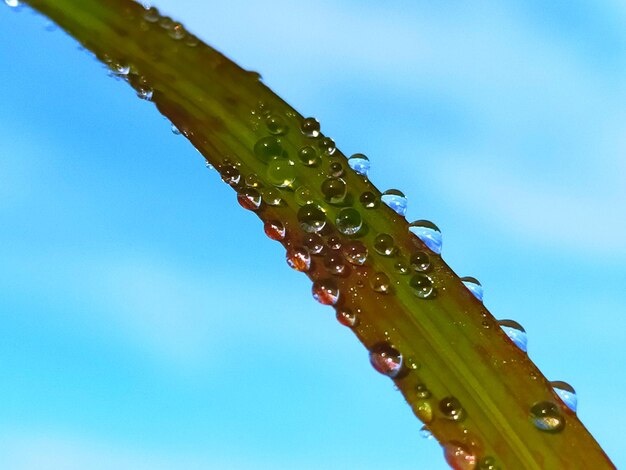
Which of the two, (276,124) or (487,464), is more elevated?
(276,124)

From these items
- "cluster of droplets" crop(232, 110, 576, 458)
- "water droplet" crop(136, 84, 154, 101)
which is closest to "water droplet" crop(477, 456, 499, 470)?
"cluster of droplets" crop(232, 110, 576, 458)

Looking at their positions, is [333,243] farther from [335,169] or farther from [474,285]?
[474,285]

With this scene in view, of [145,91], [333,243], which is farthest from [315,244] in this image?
[145,91]

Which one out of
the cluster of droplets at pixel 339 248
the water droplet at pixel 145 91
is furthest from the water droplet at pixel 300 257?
the water droplet at pixel 145 91

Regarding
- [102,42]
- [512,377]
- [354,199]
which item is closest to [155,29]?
[102,42]

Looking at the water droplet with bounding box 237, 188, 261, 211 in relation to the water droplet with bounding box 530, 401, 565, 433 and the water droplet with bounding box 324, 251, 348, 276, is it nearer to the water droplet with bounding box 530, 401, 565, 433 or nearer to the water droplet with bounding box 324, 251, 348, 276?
the water droplet with bounding box 324, 251, 348, 276

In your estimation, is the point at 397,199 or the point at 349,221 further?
the point at 397,199
